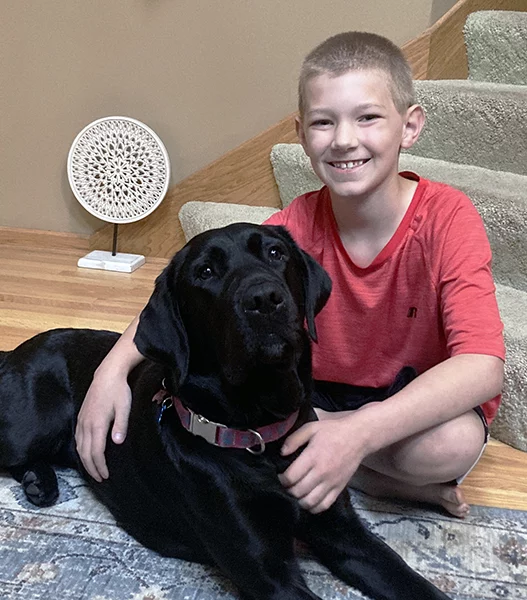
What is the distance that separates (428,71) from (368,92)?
1.30 meters

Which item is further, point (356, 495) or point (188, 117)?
point (188, 117)

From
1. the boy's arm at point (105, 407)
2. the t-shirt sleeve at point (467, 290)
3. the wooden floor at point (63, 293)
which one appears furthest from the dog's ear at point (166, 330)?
the wooden floor at point (63, 293)

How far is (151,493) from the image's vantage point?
1271 millimetres

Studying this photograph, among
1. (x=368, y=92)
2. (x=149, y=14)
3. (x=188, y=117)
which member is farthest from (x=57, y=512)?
(x=149, y=14)

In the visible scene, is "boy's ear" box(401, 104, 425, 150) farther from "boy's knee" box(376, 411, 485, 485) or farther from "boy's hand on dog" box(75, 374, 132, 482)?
"boy's hand on dog" box(75, 374, 132, 482)

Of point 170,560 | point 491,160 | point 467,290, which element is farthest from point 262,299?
point 491,160

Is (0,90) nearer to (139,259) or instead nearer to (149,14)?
(149,14)

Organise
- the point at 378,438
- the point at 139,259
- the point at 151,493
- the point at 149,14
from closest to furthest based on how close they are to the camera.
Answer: the point at 378,438, the point at 151,493, the point at 149,14, the point at 139,259

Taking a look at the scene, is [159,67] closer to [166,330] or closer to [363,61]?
[363,61]

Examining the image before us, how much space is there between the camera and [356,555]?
120 cm

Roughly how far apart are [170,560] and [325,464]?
0.41m

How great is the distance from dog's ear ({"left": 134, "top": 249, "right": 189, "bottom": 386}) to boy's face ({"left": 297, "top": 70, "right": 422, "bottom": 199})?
379mm

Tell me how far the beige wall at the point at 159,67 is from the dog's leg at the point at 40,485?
1.63 meters

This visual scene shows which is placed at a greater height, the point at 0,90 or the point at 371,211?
the point at 371,211
